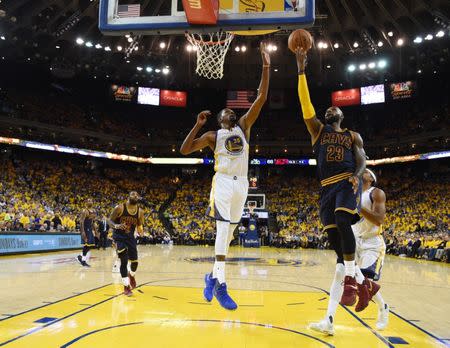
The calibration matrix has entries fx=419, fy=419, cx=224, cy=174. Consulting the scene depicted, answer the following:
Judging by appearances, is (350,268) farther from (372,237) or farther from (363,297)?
(372,237)

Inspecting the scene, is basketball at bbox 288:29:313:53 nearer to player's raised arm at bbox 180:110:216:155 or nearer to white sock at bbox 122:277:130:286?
player's raised arm at bbox 180:110:216:155

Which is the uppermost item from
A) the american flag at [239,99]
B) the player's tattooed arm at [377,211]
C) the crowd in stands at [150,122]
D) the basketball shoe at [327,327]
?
the american flag at [239,99]

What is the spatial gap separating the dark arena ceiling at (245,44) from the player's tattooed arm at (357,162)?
63.3ft

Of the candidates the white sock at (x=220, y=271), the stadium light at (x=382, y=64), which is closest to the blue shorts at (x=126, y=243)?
the white sock at (x=220, y=271)

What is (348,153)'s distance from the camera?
494 cm

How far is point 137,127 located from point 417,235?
84.1 ft

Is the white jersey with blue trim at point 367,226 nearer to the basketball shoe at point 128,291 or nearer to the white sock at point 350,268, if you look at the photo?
the white sock at point 350,268

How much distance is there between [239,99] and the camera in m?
35.4

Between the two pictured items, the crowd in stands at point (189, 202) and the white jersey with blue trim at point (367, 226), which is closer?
the white jersey with blue trim at point (367, 226)

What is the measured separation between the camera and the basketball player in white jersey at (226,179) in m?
5.00

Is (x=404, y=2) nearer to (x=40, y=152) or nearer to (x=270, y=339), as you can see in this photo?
(x=270, y=339)

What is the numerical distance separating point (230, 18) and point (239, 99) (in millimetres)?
29692

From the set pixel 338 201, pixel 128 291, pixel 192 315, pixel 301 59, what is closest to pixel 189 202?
pixel 128 291

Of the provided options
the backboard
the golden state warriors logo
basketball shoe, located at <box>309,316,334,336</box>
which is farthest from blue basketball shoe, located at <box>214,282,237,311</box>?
the backboard
